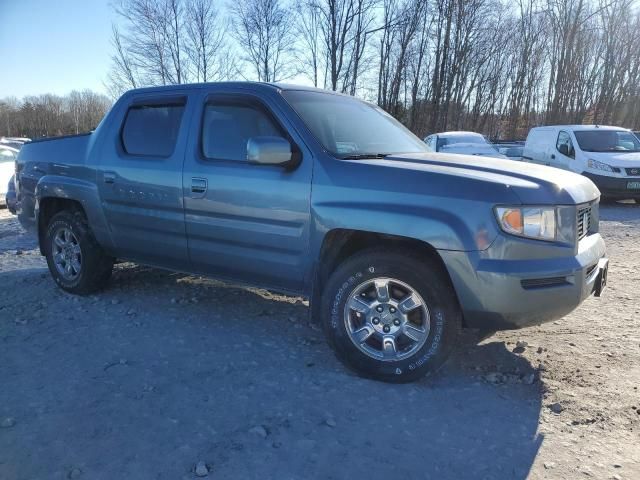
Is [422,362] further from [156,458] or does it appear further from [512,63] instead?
[512,63]

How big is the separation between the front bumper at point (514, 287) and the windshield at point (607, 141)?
1085 centimetres

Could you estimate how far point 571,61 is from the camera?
35250 mm

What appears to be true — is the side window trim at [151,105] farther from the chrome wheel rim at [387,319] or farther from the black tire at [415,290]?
the chrome wheel rim at [387,319]

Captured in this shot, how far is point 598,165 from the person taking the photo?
1179cm

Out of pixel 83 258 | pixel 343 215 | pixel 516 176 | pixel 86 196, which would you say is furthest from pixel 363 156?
pixel 83 258

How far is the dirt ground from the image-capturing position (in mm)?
2459

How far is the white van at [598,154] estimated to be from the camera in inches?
454

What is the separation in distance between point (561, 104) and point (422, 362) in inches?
1497

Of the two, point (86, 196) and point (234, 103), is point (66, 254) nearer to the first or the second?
point (86, 196)

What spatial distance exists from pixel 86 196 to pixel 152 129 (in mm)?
939

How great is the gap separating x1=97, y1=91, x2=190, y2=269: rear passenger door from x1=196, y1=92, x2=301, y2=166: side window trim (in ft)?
0.53

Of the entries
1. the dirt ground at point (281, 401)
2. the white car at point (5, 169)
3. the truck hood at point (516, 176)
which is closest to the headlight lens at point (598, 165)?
the dirt ground at point (281, 401)

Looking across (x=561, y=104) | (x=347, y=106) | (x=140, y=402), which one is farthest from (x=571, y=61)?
(x=140, y=402)

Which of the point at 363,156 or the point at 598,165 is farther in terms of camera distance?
the point at 598,165
